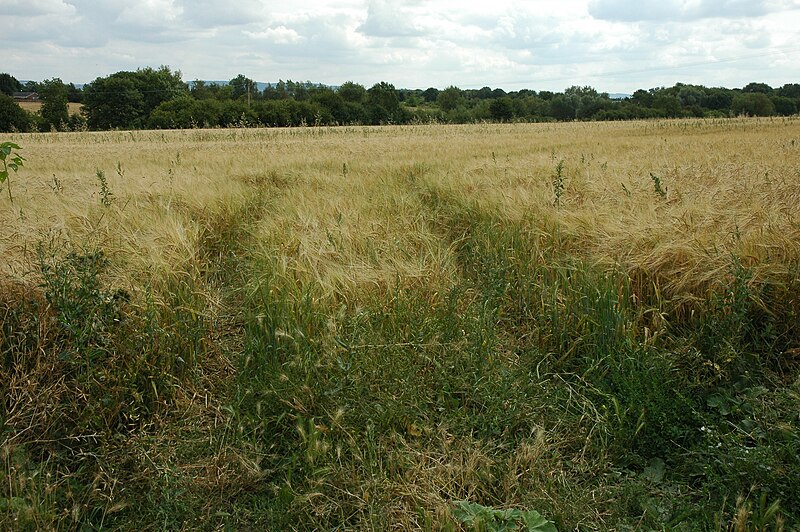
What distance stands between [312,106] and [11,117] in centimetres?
2618

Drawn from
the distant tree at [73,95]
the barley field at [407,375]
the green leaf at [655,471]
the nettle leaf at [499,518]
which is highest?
the distant tree at [73,95]

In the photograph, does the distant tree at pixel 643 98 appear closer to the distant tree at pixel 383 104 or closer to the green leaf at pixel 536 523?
the distant tree at pixel 383 104

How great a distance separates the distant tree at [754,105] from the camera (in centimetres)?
5761

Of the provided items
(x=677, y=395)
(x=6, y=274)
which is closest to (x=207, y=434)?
(x=6, y=274)

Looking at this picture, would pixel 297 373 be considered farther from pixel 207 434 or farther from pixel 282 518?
pixel 282 518

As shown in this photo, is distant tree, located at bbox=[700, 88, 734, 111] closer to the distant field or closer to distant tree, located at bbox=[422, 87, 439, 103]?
distant tree, located at bbox=[422, 87, 439, 103]

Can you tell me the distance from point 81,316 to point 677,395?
3.03 meters

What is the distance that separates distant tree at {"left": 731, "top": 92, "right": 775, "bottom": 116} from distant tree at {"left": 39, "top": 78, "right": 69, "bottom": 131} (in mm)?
64631

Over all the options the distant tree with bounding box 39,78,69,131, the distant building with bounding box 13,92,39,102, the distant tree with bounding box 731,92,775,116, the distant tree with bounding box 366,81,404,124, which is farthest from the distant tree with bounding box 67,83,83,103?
the distant tree with bounding box 731,92,775,116

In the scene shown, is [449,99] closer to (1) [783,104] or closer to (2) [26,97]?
(1) [783,104]

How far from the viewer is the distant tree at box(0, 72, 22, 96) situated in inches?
3078

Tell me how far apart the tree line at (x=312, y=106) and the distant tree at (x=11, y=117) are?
77mm

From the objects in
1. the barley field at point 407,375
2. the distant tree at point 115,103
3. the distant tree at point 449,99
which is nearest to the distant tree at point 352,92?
the distant tree at point 449,99

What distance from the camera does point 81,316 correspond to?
9.43ft
